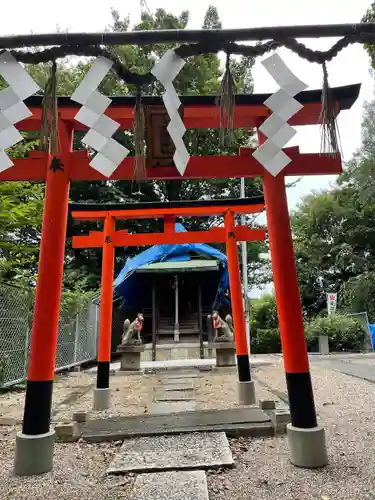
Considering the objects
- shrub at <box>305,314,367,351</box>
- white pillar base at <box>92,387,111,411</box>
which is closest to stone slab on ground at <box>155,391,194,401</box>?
white pillar base at <box>92,387,111,411</box>

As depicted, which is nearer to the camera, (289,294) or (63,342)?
(289,294)

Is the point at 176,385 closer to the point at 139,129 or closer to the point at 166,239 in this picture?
the point at 166,239

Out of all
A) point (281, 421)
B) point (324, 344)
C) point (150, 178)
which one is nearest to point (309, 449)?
point (281, 421)

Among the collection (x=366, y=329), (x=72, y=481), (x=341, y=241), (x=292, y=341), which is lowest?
(x=72, y=481)

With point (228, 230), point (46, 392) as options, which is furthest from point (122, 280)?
point (46, 392)

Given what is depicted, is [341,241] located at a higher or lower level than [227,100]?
higher

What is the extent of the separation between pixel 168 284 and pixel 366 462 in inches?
414

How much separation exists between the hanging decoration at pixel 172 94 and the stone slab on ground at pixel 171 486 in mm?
2119

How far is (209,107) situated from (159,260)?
32.3ft

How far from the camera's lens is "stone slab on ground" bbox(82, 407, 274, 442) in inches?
159

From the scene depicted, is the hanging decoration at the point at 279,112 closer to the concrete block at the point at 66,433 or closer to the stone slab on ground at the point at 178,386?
the concrete block at the point at 66,433

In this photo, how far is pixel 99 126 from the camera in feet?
7.97

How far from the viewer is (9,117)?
2.33 metres

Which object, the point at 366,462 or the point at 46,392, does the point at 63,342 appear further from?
the point at 366,462
